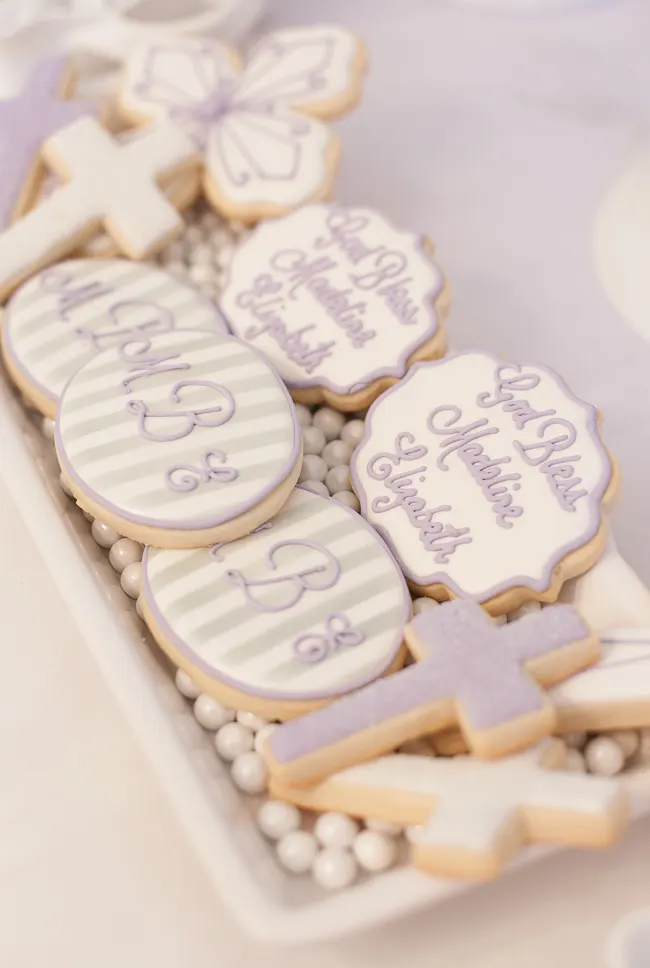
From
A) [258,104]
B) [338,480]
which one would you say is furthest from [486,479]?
[258,104]

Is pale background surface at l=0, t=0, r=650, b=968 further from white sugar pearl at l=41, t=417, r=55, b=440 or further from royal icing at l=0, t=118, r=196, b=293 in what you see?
royal icing at l=0, t=118, r=196, b=293

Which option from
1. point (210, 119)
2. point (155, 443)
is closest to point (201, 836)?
point (155, 443)

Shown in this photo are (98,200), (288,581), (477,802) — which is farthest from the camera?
(98,200)

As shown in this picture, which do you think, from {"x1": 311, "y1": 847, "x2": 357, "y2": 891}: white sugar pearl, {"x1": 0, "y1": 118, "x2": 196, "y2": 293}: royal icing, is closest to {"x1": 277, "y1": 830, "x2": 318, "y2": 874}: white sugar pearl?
{"x1": 311, "y1": 847, "x2": 357, "y2": 891}: white sugar pearl

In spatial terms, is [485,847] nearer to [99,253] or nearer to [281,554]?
[281,554]

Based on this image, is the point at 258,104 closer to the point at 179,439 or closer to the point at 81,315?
the point at 81,315

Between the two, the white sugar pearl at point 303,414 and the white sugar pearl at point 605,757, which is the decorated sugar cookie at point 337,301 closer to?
the white sugar pearl at point 303,414
